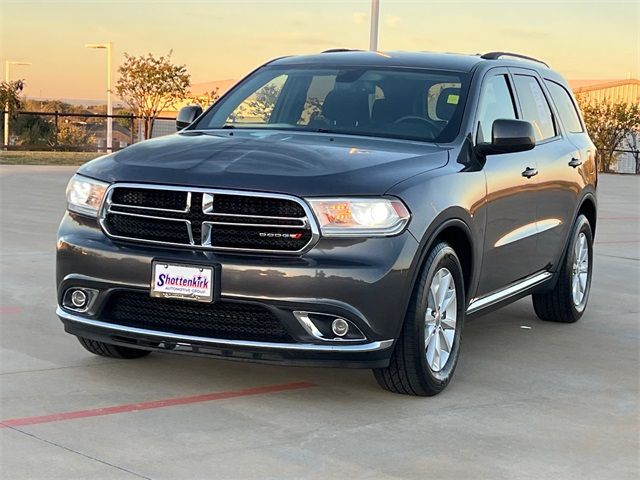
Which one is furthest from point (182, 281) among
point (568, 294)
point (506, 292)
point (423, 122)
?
point (568, 294)

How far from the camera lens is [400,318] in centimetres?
575

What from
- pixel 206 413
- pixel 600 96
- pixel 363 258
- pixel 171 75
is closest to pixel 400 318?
pixel 363 258

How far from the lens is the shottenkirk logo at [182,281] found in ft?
18.3

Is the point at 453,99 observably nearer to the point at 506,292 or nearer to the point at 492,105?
the point at 492,105

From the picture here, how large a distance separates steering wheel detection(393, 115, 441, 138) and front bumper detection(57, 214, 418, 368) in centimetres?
124

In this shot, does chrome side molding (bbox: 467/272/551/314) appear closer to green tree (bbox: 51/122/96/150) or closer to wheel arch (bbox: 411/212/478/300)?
wheel arch (bbox: 411/212/478/300)

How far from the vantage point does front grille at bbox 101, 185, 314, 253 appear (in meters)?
5.55

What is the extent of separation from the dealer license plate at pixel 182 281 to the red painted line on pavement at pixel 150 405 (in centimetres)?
53

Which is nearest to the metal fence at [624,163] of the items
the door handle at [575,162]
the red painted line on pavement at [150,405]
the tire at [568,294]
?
the tire at [568,294]

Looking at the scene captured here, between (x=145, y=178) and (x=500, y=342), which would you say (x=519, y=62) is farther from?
(x=145, y=178)

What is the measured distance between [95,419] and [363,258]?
143 centimetres

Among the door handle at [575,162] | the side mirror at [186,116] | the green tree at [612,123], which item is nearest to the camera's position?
the side mirror at [186,116]

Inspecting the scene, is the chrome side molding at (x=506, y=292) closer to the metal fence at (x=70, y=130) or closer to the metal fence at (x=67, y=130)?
the metal fence at (x=70, y=130)

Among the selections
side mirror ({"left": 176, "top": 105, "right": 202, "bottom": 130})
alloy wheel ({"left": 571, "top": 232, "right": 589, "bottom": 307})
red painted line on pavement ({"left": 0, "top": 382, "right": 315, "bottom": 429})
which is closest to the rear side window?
alloy wheel ({"left": 571, "top": 232, "right": 589, "bottom": 307})
